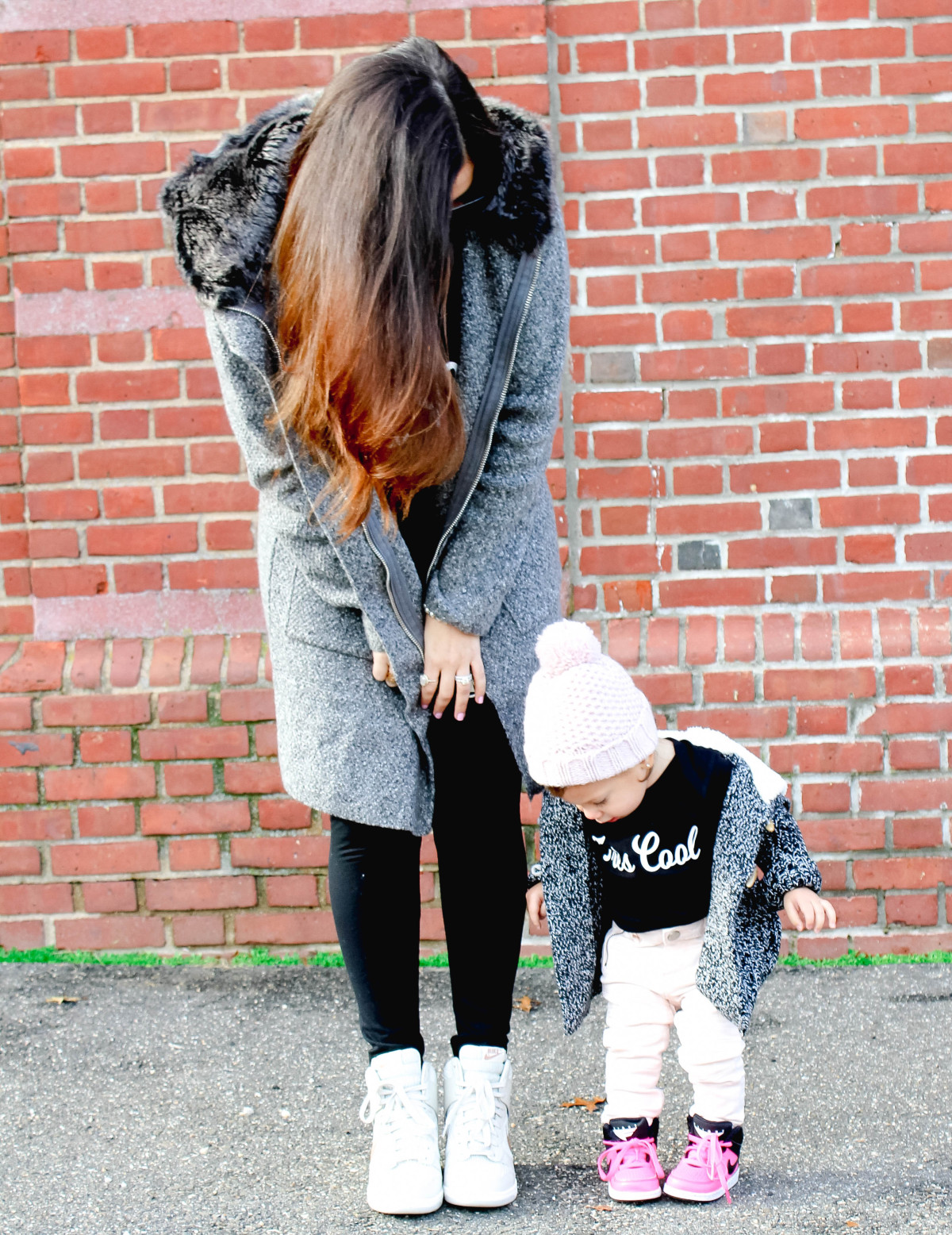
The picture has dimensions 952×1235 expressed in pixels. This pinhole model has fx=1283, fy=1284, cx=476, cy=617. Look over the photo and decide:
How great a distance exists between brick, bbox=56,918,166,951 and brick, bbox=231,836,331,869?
0.28m

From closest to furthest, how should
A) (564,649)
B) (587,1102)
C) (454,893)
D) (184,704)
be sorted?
(564,649) → (454,893) → (587,1102) → (184,704)

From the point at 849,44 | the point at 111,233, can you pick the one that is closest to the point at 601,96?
the point at 849,44

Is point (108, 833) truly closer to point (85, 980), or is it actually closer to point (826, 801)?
point (85, 980)

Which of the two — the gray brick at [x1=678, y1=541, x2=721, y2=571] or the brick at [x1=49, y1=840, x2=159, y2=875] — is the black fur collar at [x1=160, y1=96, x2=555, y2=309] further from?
the brick at [x1=49, y1=840, x2=159, y2=875]

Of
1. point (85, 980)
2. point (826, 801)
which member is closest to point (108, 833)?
point (85, 980)

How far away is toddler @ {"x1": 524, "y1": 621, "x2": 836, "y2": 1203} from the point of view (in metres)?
1.98

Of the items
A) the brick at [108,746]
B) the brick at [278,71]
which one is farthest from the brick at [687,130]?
the brick at [108,746]

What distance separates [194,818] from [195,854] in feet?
0.31

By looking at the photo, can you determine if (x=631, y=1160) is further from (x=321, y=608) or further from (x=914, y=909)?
(x=914, y=909)

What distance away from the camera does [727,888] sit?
2.05m

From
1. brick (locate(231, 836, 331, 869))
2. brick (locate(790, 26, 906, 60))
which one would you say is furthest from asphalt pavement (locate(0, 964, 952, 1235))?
brick (locate(790, 26, 906, 60))

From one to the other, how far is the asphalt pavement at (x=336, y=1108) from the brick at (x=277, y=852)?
0.26m

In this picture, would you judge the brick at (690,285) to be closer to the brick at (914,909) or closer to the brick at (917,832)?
the brick at (917,832)

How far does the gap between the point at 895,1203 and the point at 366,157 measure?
185cm
